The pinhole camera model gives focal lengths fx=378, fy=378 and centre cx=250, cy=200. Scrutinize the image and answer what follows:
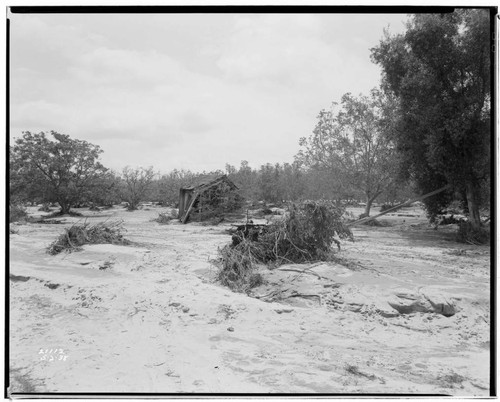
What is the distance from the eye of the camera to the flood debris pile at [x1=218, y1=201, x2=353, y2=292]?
25.9 ft

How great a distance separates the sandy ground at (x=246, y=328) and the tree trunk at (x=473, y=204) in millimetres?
2913

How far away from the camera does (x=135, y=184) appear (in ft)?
72.3

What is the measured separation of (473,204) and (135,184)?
17.3 meters

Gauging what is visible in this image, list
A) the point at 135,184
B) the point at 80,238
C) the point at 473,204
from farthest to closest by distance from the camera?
the point at 135,184
the point at 473,204
the point at 80,238

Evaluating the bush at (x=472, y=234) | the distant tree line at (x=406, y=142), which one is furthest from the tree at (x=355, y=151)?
the bush at (x=472, y=234)

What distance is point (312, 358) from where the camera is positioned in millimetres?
4180

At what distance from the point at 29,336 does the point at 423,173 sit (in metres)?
10.9

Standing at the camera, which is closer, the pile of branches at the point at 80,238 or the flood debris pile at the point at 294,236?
the flood debris pile at the point at 294,236

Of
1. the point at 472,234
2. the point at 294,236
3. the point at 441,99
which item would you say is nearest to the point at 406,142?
the point at 441,99

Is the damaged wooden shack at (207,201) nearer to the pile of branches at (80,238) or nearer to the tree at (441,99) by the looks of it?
the pile of branches at (80,238)

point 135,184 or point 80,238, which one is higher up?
point 135,184

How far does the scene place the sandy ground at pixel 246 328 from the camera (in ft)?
12.4

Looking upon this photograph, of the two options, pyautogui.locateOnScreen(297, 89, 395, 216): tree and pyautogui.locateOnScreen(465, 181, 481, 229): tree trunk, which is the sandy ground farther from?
pyautogui.locateOnScreen(297, 89, 395, 216): tree

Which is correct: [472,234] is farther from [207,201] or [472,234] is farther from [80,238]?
[80,238]
